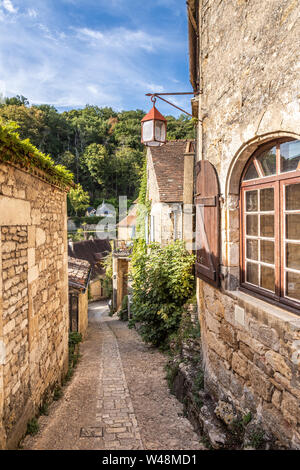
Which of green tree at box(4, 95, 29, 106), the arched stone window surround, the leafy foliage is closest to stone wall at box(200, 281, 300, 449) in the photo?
the arched stone window surround

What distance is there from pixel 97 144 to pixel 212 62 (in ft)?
159

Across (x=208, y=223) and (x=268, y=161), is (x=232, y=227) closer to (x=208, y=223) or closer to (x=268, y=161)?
(x=208, y=223)

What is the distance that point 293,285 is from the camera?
2678mm

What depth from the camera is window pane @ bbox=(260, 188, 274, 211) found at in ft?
9.71

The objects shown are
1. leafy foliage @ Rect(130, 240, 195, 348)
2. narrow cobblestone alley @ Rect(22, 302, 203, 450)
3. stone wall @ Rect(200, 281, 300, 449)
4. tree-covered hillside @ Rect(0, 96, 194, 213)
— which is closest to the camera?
stone wall @ Rect(200, 281, 300, 449)

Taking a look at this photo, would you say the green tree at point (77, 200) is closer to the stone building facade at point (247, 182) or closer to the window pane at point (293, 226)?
the stone building facade at point (247, 182)

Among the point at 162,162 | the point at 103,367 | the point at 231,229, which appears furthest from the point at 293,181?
the point at 162,162

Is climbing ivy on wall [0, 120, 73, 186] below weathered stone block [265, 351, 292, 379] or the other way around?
the other way around

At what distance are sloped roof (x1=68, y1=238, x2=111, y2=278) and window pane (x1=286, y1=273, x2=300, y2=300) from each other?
67.3 ft

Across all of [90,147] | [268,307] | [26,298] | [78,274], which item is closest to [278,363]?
[268,307]

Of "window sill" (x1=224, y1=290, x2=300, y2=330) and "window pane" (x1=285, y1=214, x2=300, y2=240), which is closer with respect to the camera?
"window sill" (x1=224, y1=290, x2=300, y2=330)

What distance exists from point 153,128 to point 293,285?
335 centimetres

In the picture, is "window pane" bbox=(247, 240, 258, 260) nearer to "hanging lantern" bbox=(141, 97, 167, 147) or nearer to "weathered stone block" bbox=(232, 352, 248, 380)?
"weathered stone block" bbox=(232, 352, 248, 380)

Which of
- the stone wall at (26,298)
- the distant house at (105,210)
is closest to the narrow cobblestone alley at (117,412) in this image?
the stone wall at (26,298)
